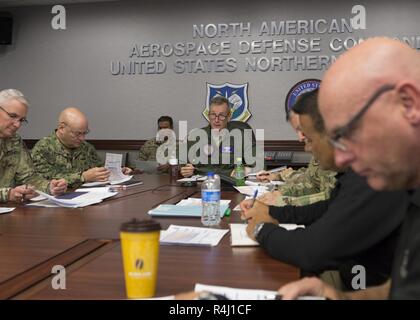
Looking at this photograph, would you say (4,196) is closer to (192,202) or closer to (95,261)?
(192,202)

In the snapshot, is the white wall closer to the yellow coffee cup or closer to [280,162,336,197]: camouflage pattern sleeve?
[280,162,336,197]: camouflage pattern sleeve

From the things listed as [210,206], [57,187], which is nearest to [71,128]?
[57,187]

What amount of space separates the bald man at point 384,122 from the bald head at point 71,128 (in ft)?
9.98

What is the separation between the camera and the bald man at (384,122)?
0.79m

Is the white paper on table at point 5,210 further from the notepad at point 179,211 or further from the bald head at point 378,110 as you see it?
the bald head at point 378,110

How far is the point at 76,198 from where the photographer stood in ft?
7.86

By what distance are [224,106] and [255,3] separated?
208 cm

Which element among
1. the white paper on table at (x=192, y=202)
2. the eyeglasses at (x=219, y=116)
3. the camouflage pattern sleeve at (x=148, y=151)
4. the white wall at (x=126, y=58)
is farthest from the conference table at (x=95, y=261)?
the white wall at (x=126, y=58)

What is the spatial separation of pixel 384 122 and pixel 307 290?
40cm

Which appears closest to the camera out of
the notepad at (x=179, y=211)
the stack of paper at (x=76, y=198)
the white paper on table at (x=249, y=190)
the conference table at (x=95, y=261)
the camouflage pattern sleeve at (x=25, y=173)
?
the conference table at (x=95, y=261)

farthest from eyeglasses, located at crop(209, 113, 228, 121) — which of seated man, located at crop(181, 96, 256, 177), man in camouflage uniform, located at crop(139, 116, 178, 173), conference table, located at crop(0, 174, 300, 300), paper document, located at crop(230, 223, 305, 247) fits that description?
paper document, located at crop(230, 223, 305, 247)

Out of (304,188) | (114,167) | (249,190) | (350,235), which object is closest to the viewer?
(350,235)

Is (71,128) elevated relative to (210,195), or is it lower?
elevated

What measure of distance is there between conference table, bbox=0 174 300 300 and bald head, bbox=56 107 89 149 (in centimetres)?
171
